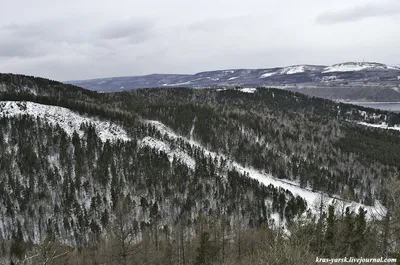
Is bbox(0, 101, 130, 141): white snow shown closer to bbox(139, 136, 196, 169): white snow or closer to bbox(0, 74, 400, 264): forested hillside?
bbox(0, 74, 400, 264): forested hillside

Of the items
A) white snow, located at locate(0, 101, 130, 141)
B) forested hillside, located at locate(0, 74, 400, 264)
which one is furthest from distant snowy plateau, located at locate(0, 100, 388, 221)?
forested hillside, located at locate(0, 74, 400, 264)

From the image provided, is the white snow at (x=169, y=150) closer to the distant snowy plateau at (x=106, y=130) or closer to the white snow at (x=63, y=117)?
the distant snowy plateau at (x=106, y=130)

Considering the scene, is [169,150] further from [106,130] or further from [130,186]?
[130,186]

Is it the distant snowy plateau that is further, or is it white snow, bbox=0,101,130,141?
the distant snowy plateau

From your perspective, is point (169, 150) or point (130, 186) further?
point (169, 150)

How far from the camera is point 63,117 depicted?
585 ft

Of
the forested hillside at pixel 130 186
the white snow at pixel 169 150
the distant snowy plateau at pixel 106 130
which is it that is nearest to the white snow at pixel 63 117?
the distant snowy plateau at pixel 106 130

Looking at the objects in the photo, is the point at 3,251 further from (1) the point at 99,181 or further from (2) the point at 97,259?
(1) the point at 99,181

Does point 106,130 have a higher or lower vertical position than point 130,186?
higher

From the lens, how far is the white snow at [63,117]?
558ft

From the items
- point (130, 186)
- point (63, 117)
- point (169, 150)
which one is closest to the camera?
point (130, 186)

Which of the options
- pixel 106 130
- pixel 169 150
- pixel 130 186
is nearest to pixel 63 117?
pixel 106 130

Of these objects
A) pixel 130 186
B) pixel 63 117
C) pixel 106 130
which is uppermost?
pixel 63 117

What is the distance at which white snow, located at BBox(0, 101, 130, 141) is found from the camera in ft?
558
